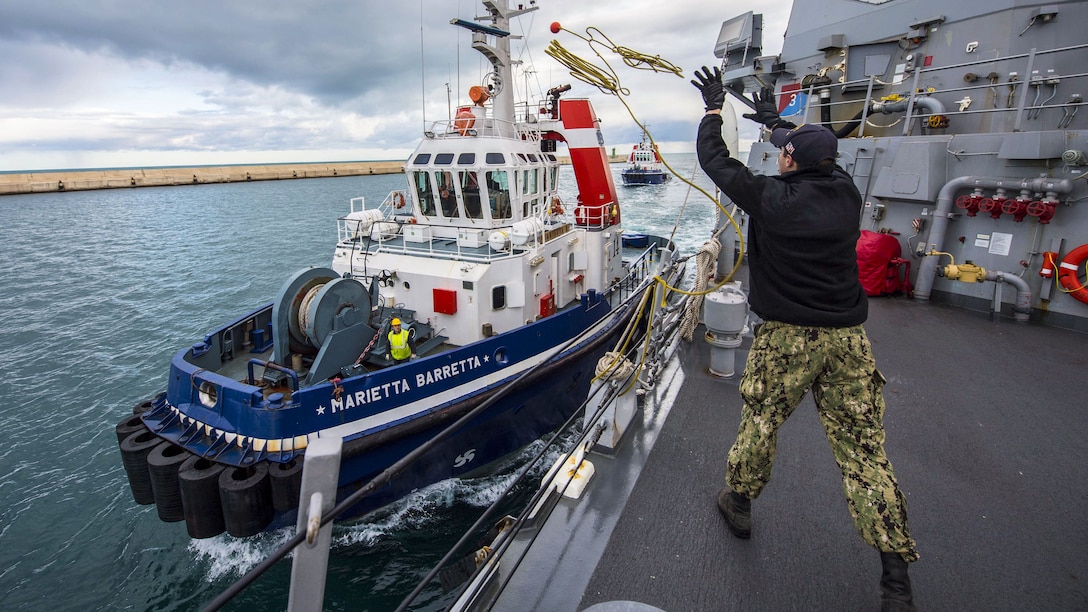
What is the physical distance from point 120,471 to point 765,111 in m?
9.90

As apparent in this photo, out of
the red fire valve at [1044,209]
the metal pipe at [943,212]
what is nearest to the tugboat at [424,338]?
the metal pipe at [943,212]

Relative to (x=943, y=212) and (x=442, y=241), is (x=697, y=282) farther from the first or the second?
(x=442, y=241)

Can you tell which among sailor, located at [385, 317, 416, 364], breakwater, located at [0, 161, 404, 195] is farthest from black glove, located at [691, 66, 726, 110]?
breakwater, located at [0, 161, 404, 195]

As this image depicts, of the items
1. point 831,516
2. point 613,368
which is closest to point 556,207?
point 613,368

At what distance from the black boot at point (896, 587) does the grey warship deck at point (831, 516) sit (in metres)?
0.18

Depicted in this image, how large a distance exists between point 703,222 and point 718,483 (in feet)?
89.8

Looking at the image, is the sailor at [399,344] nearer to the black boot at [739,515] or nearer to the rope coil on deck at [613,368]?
the rope coil on deck at [613,368]

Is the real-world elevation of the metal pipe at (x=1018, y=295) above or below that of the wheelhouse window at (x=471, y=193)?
below

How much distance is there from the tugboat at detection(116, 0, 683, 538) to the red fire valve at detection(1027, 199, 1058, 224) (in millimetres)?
4108

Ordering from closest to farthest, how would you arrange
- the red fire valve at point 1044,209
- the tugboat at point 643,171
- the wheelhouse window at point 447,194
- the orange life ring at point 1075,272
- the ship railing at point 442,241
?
the orange life ring at point 1075,272, the red fire valve at point 1044,209, the ship railing at point 442,241, the wheelhouse window at point 447,194, the tugboat at point 643,171

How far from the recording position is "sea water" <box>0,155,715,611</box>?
18.7 ft

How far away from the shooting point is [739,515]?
8.61 feet

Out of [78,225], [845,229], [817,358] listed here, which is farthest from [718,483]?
[78,225]

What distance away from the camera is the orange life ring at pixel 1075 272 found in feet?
18.0
